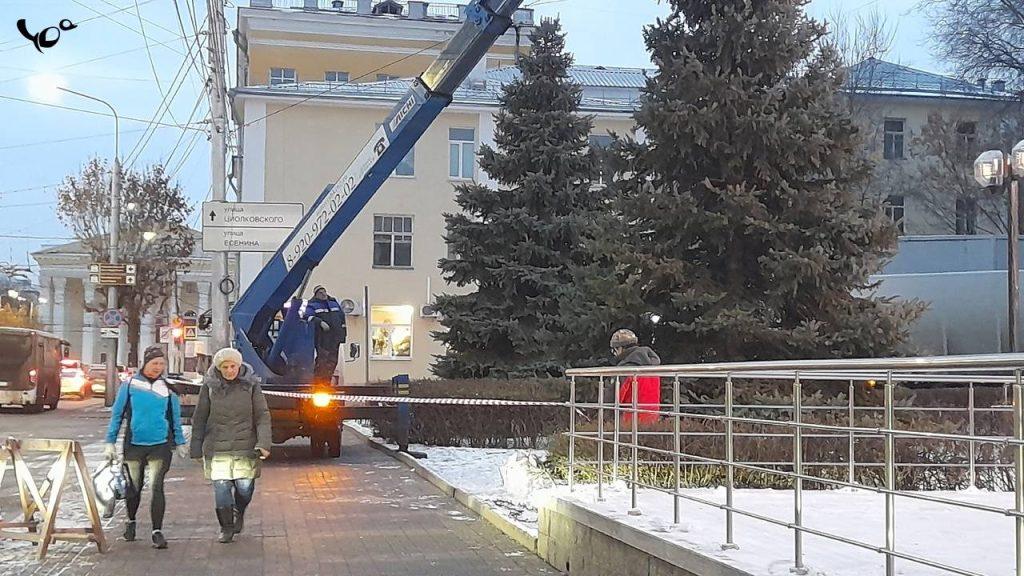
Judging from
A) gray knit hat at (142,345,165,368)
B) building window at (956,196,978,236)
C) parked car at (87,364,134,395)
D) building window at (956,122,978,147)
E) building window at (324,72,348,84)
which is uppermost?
building window at (324,72,348,84)

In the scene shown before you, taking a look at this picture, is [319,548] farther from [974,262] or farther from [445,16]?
[445,16]

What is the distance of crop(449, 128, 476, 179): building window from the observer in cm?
4222

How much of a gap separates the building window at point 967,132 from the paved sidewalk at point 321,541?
1177 inches

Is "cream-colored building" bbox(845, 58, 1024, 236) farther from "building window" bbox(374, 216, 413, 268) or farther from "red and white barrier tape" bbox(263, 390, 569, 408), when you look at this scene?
"red and white barrier tape" bbox(263, 390, 569, 408)

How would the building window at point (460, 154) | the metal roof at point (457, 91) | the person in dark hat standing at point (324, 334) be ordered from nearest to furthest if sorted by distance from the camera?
the person in dark hat standing at point (324, 334), the metal roof at point (457, 91), the building window at point (460, 154)

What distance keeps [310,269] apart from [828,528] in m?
12.5

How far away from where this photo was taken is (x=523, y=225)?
24094 mm

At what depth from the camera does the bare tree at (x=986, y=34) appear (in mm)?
36656

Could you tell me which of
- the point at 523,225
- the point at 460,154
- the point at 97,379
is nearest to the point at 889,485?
the point at 523,225

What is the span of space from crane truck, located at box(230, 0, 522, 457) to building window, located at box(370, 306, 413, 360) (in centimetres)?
2213

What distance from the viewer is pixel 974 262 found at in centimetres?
3512

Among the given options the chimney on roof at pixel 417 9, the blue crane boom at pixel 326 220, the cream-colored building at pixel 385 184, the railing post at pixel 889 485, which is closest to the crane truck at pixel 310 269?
the blue crane boom at pixel 326 220

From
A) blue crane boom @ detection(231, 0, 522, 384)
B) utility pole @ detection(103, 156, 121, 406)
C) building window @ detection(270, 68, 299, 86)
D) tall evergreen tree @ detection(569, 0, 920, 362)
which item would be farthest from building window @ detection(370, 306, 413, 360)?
tall evergreen tree @ detection(569, 0, 920, 362)

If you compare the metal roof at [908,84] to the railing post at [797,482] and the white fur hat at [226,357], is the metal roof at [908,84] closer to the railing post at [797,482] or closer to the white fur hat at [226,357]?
the white fur hat at [226,357]
